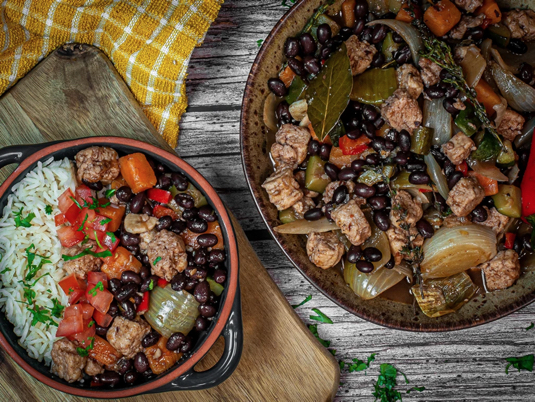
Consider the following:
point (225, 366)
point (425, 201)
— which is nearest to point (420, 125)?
point (425, 201)

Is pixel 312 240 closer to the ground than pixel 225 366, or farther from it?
farther from it

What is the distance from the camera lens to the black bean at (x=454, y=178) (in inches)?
115

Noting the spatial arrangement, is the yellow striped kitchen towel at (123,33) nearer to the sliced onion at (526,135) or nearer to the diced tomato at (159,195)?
the diced tomato at (159,195)

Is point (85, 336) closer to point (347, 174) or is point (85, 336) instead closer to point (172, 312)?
point (172, 312)

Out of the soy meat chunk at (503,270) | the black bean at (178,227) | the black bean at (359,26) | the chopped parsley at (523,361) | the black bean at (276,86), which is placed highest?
the black bean at (359,26)

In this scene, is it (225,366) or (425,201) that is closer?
(225,366)

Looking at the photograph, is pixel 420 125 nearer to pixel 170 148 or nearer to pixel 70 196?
pixel 170 148

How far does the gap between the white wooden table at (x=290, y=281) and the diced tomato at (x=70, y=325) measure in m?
1.38

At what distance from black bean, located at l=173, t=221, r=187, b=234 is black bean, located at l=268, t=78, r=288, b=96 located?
1.10 m

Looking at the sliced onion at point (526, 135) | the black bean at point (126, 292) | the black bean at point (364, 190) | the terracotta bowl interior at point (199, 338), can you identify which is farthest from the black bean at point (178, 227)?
the sliced onion at point (526, 135)

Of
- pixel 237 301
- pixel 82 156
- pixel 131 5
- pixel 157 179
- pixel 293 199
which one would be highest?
pixel 131 5

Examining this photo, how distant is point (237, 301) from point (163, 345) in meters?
0.64

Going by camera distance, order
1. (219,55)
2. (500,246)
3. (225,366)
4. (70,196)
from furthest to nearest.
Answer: (219,55) → (500,246) → (70,196) → (225,366)

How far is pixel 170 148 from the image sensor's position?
11.0ft
